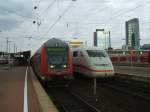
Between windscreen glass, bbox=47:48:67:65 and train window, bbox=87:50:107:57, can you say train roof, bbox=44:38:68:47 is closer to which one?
windscreen glass, bbox=47:48:67:65

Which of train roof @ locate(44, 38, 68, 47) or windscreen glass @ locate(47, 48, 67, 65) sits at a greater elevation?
train roof @ locate(44, 38, 68, 47)

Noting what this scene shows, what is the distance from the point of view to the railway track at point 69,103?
46.0 feet

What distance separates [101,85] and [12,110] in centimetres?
1341

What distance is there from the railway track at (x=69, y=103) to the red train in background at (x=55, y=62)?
43.4 inches

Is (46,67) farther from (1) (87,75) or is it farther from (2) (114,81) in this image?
(2) (114,81)

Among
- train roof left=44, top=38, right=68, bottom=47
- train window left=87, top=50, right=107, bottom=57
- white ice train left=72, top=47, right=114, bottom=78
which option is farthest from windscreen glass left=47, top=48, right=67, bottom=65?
train window left=87, top=50, right=107, bottom=57

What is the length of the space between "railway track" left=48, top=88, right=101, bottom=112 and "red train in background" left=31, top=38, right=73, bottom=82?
3.61 ft

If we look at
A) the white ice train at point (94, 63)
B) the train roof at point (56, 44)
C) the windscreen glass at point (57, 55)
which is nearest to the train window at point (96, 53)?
the white ice train at point (94, 63)

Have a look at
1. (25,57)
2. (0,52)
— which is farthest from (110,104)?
(0,52)

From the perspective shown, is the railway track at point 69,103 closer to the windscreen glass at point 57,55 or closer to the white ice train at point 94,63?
the windscreen glass at point 57,55

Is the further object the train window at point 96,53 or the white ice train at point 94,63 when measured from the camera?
the train window at point 96,53

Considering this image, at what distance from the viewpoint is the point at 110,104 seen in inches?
611

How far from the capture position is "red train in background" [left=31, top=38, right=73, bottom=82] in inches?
834

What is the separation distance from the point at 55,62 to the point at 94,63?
133 inches
